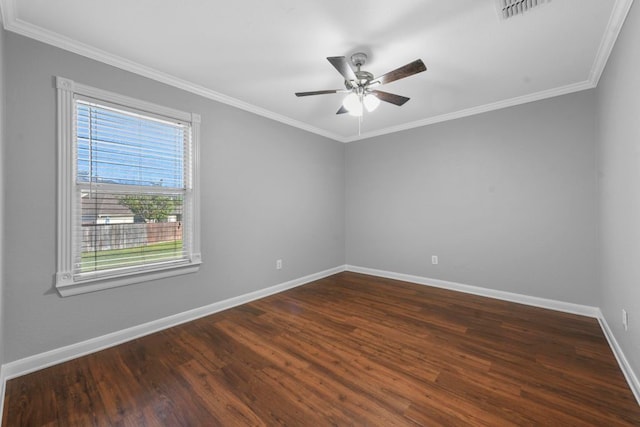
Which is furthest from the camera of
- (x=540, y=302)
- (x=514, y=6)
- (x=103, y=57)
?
(x=540, y=302)

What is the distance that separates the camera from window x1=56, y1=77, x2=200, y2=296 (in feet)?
6.98

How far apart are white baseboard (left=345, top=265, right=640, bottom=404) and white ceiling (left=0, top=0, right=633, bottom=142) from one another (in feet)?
7.85

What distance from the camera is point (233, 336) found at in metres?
2.52

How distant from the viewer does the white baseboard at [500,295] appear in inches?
116

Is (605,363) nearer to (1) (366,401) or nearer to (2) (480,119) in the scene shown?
(1) (366,401)

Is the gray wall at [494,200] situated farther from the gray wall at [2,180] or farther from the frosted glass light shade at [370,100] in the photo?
the gray wall at [2,180]

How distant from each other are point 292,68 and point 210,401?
2.73 metres

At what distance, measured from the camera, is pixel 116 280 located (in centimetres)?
237

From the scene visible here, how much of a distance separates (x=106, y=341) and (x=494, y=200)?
4.47 meters

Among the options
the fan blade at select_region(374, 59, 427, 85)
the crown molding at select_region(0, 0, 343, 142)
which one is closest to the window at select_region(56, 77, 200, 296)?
the crown molding at select_region(0, 0, 343, 142)

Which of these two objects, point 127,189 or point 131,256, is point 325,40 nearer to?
point 127,189

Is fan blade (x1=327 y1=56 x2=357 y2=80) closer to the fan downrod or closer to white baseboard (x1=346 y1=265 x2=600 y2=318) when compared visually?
the fan downrod

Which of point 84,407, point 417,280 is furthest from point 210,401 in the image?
point 417,280

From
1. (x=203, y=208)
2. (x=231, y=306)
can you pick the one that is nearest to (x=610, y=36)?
(x=203, y=208)
